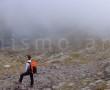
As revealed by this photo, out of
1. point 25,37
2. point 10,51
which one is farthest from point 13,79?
point 25,37

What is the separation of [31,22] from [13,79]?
23579 millimetres

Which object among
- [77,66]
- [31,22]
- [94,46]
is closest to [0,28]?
[31,22]

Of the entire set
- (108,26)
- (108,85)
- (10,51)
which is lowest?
(108,85)

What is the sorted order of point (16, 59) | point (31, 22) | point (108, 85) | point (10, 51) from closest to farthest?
point (108, 85) → point (16, 59) → point (10, 51) → point (31, 22)

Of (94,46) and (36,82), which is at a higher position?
(94,46)

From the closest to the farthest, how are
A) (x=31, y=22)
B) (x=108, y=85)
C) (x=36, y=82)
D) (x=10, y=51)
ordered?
(x=108, y=85) < (x=36, y=82) < (x=10, y=51) < (x=31, y=22)

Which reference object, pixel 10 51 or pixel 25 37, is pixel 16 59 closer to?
pixel 10 51

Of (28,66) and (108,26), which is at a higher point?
(108,26)

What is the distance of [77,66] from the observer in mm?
31531

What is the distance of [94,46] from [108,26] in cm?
756

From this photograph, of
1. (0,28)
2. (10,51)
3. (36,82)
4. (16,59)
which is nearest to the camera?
(36,82)

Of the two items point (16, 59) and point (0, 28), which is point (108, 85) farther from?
point (0, 28)

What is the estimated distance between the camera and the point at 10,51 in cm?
3925

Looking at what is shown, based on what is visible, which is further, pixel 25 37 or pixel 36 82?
pixel 25 37
